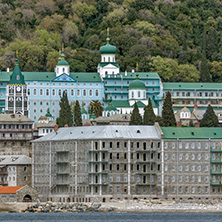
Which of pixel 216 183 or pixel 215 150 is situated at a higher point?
pixel 215 150

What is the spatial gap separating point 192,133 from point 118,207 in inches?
707

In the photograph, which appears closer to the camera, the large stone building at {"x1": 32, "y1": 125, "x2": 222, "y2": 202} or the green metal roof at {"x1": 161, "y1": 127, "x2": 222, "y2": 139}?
the large stone building at {"x1": 32, "y1": 125, "x2": 222, "y2": 202}

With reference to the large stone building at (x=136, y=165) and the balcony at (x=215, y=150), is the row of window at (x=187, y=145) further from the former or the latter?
the balcony at (x=215, y=150)

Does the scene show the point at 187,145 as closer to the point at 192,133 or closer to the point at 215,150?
the point at 192,133

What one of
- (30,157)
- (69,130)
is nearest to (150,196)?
(69,130)

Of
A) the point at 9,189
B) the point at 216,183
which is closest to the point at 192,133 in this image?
the point at 216,183

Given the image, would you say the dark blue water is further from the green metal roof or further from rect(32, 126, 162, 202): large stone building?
the green metal roof

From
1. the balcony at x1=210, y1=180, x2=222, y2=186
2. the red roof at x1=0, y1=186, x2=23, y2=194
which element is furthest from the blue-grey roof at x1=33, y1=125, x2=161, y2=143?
the balcony at x1=210, y1=180, x2=222, y2=186

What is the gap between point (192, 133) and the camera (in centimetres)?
17475

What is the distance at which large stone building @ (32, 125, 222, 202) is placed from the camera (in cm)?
17088

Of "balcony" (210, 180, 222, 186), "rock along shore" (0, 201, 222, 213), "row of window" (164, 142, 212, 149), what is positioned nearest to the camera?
"rock along shore" (0, 201, 222, 213)

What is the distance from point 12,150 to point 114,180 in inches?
1244

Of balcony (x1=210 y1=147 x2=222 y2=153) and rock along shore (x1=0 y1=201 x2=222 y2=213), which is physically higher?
balcony (x1=210 y1=147 x2=222 y2=153)

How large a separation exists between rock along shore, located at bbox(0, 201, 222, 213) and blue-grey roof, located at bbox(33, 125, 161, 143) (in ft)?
31.8
